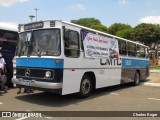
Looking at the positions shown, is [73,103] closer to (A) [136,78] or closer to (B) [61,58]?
(B) [61,58]

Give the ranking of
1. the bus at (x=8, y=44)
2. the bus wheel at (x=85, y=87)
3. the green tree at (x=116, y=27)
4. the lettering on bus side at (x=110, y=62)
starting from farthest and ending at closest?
the green tree at (x=116, y=27) < the bus at (x=8, y=44) < the lettering on bus side at (x=110, y=62) < the bus wheel at (x=85, y=87)

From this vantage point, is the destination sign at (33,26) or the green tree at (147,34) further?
the green tree at (147,34)

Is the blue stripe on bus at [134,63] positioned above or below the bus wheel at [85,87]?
above

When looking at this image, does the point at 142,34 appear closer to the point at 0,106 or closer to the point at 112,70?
the point at 112,70

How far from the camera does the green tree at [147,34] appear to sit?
2228 inches

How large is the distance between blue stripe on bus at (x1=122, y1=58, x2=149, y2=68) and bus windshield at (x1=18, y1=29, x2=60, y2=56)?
5571mm

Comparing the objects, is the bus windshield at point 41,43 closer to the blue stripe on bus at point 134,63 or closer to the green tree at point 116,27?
the blue stripe on bus at point 134,63

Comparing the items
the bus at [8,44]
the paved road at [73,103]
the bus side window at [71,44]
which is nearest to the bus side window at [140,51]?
the paved road at [73,103]

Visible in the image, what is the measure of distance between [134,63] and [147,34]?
43.6m

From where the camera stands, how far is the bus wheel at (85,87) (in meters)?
10.0

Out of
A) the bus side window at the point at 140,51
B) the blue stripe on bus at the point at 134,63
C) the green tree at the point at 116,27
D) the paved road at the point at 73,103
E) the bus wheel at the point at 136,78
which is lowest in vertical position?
the paved road at the point at 73,103

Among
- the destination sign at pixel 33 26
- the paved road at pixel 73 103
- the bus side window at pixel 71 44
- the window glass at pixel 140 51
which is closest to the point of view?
the paved road at pixel 73 103

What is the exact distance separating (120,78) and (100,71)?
2354mm

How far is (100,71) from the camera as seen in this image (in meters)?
11.2
